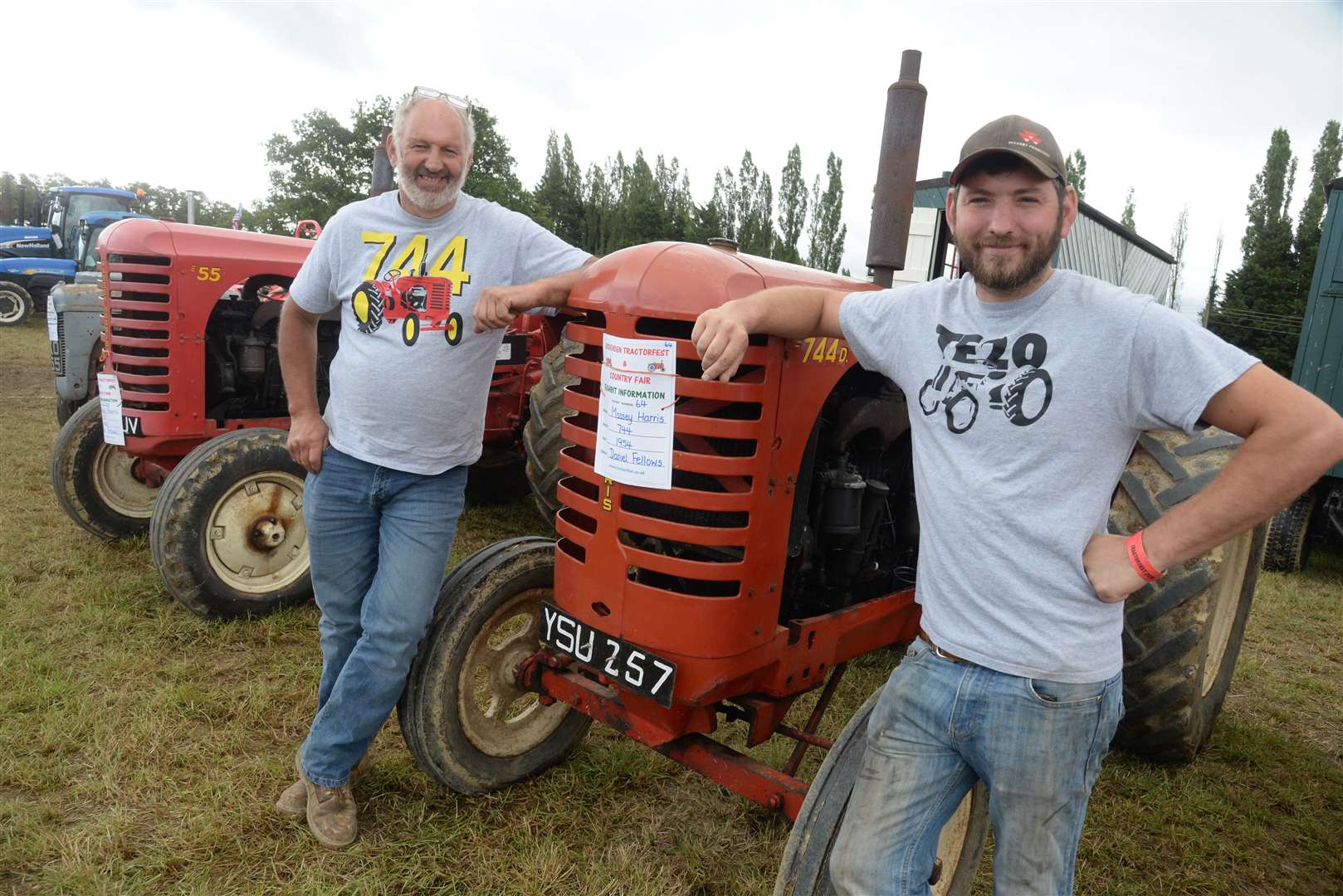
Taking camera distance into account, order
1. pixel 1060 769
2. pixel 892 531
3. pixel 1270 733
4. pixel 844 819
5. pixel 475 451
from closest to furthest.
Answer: pixel 1060 769 < pixel 844 819 < pixel 475 451 < pixel 892 531 < pixel 1270 733

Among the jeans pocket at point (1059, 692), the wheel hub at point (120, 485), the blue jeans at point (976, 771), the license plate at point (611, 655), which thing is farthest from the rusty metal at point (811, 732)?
the wheel hub at point (120, 485)

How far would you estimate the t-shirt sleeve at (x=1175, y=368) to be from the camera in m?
1.35

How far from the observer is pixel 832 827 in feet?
5.83

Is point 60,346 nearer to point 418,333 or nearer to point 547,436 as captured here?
point 547,436

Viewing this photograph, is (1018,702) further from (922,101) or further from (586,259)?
(922,101)

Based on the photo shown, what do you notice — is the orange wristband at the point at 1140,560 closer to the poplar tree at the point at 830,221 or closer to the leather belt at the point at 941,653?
the leather belt at the point at 941,653

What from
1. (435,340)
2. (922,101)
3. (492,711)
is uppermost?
(922,101)

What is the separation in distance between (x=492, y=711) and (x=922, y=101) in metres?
2.12

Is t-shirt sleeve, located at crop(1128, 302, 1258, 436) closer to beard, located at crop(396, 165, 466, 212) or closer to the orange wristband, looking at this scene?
the orange wristband

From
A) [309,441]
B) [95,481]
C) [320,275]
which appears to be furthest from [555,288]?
[95,481]

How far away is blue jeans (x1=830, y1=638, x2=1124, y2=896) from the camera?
Result: 4.88ft

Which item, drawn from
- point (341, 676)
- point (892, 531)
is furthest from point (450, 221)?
point (892, 531)

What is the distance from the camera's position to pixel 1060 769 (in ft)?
4.89

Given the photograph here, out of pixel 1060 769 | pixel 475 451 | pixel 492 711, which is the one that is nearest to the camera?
pixel 1060 769
